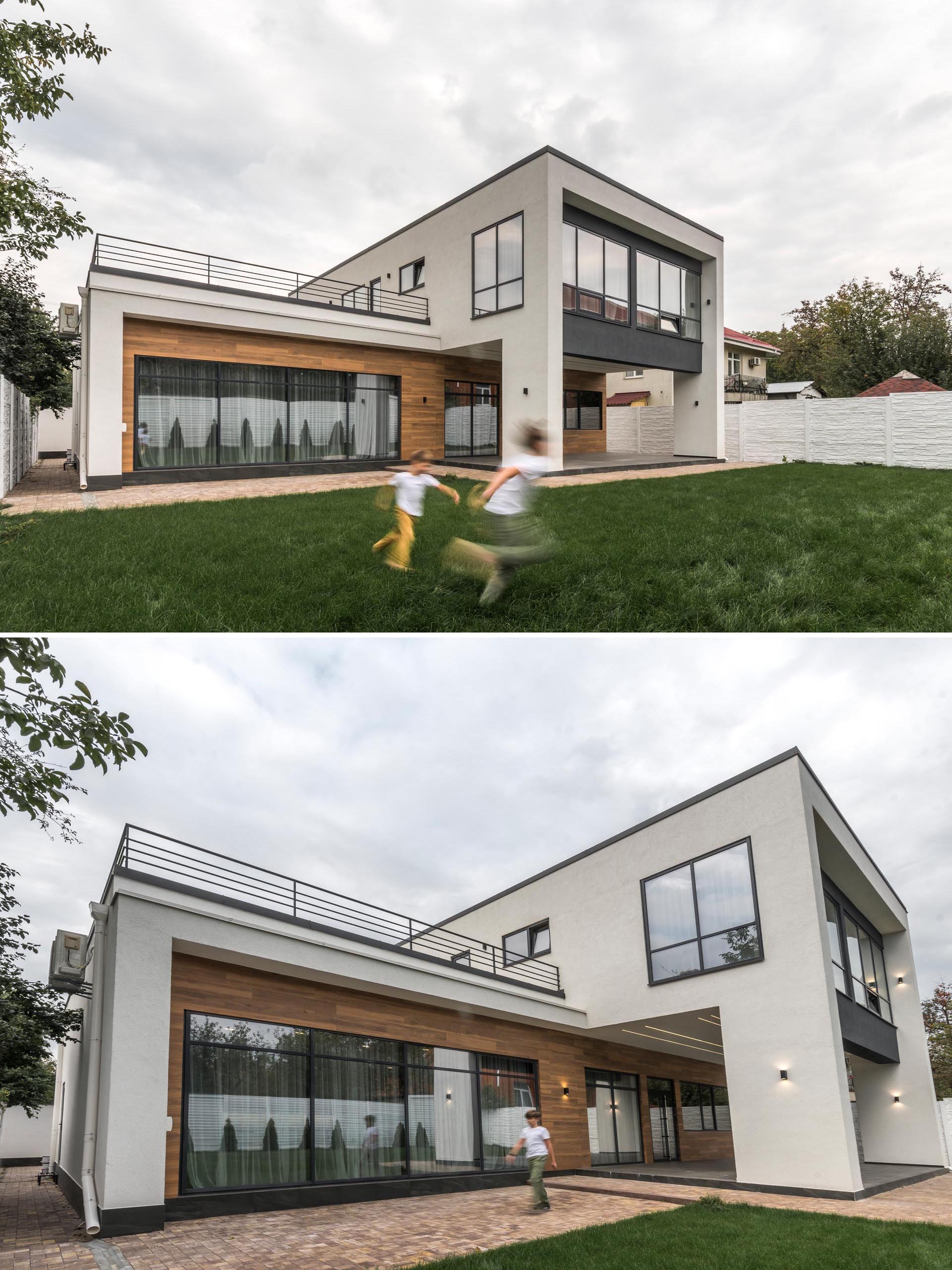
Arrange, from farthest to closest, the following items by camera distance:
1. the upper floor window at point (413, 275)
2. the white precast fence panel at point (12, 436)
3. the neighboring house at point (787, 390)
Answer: the neighboring house at point (787, 390) < the upper floor window at point (413, 275) < the white precast fence panel at point (12, 436)

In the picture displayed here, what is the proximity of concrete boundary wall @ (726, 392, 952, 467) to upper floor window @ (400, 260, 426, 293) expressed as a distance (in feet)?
36.7

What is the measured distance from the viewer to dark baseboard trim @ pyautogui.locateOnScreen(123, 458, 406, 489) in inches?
634

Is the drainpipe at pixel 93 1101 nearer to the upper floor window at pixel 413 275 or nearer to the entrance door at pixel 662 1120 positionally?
the entrance door at pixel 662 1120

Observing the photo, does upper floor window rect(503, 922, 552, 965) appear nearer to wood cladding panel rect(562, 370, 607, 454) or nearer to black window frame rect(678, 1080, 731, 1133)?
black window frame rect(678, 1080, 731, 1133)

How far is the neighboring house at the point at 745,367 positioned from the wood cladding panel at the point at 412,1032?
3322 centimetres

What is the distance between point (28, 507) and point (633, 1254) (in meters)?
13.0

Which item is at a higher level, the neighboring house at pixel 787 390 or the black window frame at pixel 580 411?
the neighboring house at pixel 787 390

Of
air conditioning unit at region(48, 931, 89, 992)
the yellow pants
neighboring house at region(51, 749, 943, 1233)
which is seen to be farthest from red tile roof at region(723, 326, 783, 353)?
air conditioning unit at region(48, 931, 89, 992)

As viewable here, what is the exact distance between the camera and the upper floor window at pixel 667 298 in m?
21.6

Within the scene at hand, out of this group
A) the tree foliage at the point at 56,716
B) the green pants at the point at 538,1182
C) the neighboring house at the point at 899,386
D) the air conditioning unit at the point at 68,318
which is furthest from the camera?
the neighboring house at the point at 899,386

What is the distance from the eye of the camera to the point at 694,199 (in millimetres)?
30516

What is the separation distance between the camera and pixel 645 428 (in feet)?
103

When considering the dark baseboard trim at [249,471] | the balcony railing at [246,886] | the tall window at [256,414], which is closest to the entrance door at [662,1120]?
the balcony railing at [246,886]

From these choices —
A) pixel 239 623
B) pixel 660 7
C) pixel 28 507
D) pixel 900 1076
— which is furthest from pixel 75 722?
pixel 660 7
